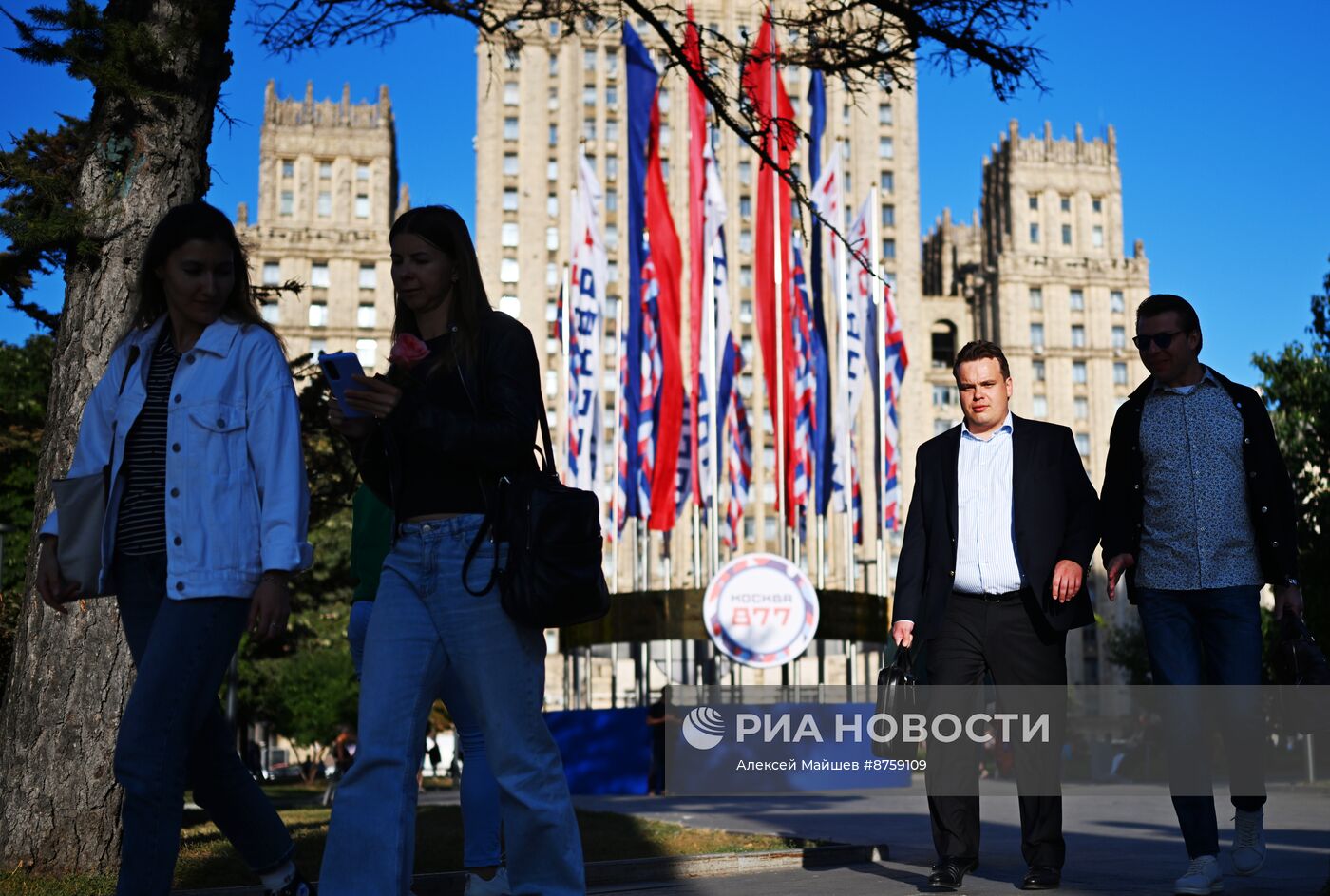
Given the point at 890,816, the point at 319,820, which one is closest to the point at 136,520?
the point at 319,820

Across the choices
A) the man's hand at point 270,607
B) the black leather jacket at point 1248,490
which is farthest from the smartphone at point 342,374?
the black leather jacket at point 1248,490

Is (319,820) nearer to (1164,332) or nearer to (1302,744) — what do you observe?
(1164,332)

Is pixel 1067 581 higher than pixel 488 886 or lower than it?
higher

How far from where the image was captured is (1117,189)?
Answer: 100938 mm

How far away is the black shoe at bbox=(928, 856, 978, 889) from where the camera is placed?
584 centimetres

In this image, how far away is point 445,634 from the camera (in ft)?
12.8

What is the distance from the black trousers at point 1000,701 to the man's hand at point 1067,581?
0.51 feet

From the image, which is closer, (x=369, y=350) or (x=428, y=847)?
(x=428, y=847)

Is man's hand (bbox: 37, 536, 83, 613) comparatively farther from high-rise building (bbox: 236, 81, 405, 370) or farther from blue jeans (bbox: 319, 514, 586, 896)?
high-rise building (bbox: 236, 81, 405, 370)

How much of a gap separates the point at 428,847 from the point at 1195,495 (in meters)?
4.11

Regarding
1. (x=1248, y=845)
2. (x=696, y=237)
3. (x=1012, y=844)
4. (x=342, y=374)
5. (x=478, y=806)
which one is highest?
(x=696, y=237)

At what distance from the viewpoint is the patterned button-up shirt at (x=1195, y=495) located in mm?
5852

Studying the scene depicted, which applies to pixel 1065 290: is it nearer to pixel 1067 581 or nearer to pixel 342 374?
pixel 1067 581

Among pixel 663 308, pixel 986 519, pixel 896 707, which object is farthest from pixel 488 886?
pixel 663 308
